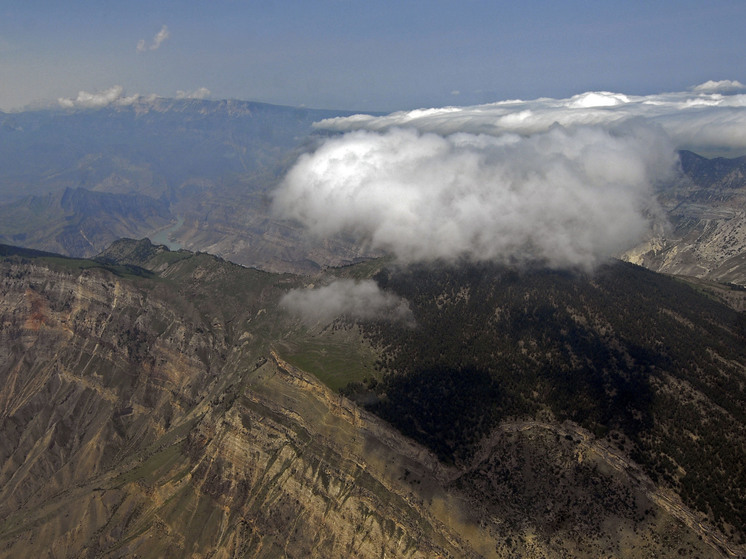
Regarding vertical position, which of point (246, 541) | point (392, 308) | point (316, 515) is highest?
point (392, 308)

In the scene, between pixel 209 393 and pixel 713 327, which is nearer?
pixel 713 327

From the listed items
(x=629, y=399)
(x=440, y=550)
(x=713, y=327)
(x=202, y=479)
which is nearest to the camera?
(x=440, y=550)

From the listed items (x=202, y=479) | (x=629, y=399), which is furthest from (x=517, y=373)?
(x=202, y=479)

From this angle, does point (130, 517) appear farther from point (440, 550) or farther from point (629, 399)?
point (629, 399)

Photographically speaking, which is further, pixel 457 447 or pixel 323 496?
pixel 323 496

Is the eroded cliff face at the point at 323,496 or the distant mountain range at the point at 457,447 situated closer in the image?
the eroded cliff face at the point at 323,496

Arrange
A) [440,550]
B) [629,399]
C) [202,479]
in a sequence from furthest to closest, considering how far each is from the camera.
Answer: [202,479], [629,399], [440,550]

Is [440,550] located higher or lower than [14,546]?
higher

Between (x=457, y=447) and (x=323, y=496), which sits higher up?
(x=457, y=447)

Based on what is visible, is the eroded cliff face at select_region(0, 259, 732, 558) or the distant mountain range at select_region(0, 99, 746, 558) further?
the distant mountain range at select_region(0, 99, 746, 558)
